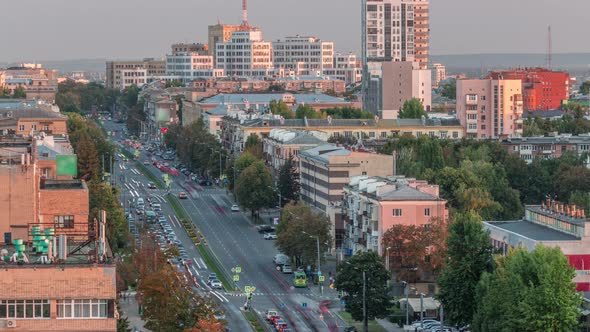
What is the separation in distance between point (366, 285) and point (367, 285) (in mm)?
77

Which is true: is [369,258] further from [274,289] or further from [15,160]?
[15,160]

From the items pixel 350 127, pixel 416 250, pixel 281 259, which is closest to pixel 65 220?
pixel 416 250

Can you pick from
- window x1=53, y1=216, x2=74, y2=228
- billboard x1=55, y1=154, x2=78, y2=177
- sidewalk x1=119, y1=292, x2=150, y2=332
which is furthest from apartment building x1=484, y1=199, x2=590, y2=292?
window x1=53, y1=216, x2=74, y2=228

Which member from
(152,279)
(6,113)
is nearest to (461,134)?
(6,113)

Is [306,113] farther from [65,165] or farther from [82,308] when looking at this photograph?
[82,308]

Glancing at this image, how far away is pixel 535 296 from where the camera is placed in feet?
189

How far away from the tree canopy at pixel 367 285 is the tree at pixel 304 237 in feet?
50.9

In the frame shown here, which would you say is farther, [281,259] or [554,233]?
[281,259]

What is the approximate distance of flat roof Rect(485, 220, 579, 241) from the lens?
235 feet

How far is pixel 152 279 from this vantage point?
Result: 2434 inches

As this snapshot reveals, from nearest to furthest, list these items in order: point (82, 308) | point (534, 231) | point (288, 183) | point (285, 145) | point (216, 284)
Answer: point (82, 308) → point (534, 231) → point (216, 284) → point (288, 183) → point (285, 145)

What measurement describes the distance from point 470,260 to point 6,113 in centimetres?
6551

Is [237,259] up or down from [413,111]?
down

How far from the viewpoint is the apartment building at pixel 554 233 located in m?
69.8
